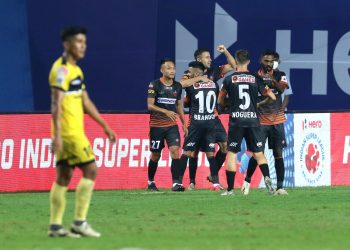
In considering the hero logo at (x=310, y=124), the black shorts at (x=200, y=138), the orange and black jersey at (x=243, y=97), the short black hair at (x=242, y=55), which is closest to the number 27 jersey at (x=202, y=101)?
the black shorts at (x=200, y=138)

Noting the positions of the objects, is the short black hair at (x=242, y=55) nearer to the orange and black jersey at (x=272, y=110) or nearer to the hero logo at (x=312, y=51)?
the orange and black jersey at (x=272, y=110)

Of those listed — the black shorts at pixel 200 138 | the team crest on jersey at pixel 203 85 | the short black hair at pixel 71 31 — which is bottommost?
the black shorts at pixel 200 138

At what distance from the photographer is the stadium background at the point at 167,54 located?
74.5 ft

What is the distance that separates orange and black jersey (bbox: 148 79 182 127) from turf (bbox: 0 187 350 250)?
5.23 ft

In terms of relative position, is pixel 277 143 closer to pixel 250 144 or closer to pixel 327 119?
pixel 250 144

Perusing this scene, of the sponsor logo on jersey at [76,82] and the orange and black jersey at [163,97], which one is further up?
the sponsor logo on jersey at [76,82]

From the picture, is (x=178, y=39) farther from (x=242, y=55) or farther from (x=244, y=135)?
(x=242, y=55)


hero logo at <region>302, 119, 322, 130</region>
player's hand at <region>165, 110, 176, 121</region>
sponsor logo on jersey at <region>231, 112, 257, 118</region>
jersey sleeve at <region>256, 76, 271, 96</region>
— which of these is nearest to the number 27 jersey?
player's hand at <region>165, 110, 176, 121</region>

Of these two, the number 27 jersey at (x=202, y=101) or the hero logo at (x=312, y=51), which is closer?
the number 27 jersey at (x=202, y=101)

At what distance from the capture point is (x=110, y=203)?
17.2m

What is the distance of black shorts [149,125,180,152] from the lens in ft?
67.9

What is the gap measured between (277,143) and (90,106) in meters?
7.88

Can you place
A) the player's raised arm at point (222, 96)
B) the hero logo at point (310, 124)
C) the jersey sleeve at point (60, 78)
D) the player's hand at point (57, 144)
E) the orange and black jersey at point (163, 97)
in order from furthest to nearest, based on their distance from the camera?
the hero logo at point (310, 124)
the orange and black jersey at point (163, 97)
the player's raised arm at point (222, 96)
the jersey sleeve at point (60, 78)
the player's hand at point (57, 144)

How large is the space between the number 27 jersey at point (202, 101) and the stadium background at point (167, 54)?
2014mm
